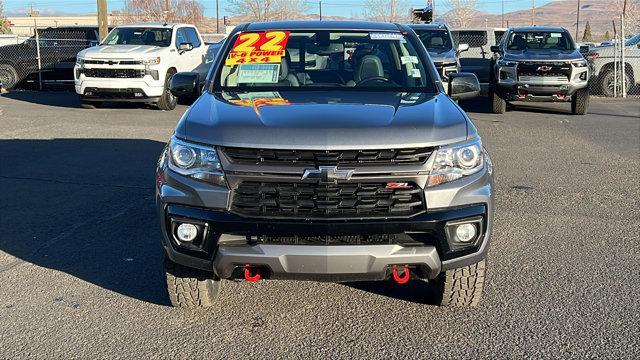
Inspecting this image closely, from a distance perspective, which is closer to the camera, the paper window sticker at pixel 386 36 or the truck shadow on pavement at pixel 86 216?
the truck shadow on pavement at pixel 86 216

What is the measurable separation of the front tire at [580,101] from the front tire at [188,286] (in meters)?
12.3

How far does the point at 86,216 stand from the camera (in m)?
6.50

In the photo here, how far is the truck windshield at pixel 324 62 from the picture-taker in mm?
5027

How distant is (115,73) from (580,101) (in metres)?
9.62

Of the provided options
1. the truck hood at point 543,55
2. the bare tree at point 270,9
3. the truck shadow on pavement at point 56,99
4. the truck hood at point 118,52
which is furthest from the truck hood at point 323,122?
the bare tree at point 270,9

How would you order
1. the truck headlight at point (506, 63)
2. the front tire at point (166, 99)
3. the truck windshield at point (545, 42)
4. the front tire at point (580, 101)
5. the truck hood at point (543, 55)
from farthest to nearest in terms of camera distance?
1. the truck windshield at point (545, 42)
2. the front tire at point (166, 99)
3. the front tire at point (580, 101)
4. the truck headlight at point (506, 63)
5. the truck hood at point (543, 55)

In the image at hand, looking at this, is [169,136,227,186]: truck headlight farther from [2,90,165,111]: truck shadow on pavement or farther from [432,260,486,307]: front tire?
[2,90,165,111]: truck shadow on pavement

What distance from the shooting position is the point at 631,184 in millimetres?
8062

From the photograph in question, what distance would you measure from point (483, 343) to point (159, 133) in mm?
8885

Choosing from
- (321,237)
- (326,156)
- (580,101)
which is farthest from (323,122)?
(580,101)

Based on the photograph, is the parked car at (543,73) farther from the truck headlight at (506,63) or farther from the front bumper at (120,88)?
the front bumper at (120,88)

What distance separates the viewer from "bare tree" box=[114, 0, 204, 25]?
62.7 metres

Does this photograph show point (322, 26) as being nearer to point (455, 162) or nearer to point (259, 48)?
point (259, 48)

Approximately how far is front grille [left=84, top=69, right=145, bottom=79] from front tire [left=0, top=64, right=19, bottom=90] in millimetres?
6294
